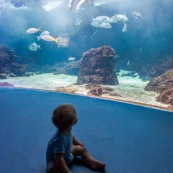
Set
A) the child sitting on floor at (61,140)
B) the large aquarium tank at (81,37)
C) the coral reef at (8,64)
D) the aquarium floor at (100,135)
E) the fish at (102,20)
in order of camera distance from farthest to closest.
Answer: the large aquarium tank at (81,37) → the coral reef at (8,64) → the fish at (102,20) → the aquarium floor at (100,135) → the child sitting on floor at (61,140)

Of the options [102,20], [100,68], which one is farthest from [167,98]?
[102,20]

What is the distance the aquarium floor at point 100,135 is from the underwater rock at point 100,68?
12.1 ft

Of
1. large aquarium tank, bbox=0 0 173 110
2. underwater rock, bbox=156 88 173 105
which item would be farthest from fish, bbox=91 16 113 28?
underwater rock, bbox=156 88 173 105

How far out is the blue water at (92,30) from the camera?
13.3 m

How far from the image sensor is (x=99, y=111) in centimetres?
455

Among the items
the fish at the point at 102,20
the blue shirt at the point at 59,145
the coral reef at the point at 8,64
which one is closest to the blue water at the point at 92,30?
the coral reef at the point at 8,64

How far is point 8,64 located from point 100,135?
1022cm

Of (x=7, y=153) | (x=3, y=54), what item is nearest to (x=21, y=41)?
(x=3, y=54)

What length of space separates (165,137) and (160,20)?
11223 mm

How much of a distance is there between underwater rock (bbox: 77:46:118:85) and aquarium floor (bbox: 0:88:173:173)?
146 inches

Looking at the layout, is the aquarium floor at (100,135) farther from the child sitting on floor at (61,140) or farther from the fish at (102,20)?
the fish at (102,20)

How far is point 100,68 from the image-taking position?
928 centimetres

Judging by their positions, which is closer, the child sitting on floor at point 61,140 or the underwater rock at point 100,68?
the child sitting on floor at point 61,140

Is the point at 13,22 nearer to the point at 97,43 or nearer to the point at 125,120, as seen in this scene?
the point at 97,43
